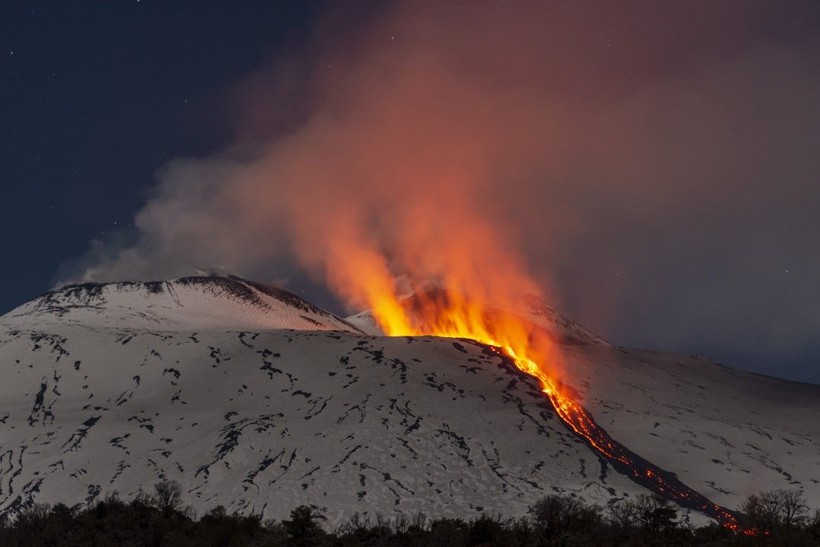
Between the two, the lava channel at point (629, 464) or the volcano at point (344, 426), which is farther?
the volcano at point (344, 426)

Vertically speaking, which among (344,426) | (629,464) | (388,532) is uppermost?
(629,464)

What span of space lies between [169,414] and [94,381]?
2002 centimetres

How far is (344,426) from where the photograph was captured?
13100cm

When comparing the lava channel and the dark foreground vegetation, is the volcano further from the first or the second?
the dark foreground vegetation

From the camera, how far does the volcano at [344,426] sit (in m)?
114

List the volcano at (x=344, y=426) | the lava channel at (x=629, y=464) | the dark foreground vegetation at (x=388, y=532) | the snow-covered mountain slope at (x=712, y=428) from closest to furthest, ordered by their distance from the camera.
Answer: the dark foreground vegetation at (x=388, y=532), the lava channel at (x=629, y=464), the volcano at (x=344, y=426), the snow-covered mountain slope at (x=712, y=428)

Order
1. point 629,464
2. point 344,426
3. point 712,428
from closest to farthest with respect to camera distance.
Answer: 1. point 629,464
2. point 344,426
3. point 712,428

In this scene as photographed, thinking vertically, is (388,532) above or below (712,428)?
below

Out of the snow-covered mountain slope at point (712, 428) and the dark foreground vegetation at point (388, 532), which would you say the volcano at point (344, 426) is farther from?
the dark foreground vegetation at point (388, 532)

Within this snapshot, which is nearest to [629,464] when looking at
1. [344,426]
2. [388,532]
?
[344,426]

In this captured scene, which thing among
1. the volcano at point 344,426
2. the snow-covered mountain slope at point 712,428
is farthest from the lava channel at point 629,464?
the snow-covered mountain slope at point 712,428

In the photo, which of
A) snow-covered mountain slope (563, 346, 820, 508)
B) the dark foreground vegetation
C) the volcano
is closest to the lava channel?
the volcano

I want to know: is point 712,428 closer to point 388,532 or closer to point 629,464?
point 629,464

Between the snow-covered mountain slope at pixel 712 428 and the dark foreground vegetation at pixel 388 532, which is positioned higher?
the snow-covered mountain slope at pixel 712 428
